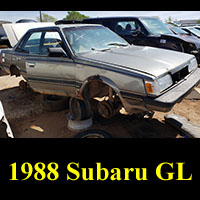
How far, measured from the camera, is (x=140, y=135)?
10.5 ft

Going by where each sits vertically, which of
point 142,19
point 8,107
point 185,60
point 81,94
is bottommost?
point 8,107

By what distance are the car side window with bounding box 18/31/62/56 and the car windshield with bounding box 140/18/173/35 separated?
3301 millimetres

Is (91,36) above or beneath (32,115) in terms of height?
above

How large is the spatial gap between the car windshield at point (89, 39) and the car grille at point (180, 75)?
127cm

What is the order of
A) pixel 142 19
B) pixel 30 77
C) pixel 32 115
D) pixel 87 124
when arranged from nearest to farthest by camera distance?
pixel 87 124, pixel 30 77, pixel 32 115, pixel 142 19

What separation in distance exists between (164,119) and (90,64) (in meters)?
1.84

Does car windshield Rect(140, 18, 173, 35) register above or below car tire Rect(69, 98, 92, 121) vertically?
above

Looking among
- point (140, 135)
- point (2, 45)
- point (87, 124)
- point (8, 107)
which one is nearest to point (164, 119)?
point (140, 135)

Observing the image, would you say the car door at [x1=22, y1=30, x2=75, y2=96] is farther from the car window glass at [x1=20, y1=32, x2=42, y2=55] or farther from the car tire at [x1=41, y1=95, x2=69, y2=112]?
the car tire at [x1=41, y1=95, x2=69, y2=112]

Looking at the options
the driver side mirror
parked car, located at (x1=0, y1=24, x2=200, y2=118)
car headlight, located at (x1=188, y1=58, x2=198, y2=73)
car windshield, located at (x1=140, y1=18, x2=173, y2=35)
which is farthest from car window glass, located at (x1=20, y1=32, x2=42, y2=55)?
car windshield, located at (x1=140, y1=18, x2=173, y2=35)

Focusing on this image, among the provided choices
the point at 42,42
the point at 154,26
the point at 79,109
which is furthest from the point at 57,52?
the point at 154,26

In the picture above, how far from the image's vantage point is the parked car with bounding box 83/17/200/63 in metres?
5.80

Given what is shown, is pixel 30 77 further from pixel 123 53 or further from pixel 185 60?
pixel 185 60

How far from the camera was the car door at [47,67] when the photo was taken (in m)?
3.24
